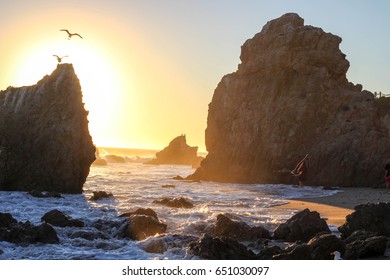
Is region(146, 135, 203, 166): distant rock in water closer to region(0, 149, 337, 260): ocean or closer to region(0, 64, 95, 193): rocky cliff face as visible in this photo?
region(0, 64, 95, 193): rocky cliff face

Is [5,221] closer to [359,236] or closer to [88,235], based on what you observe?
[88,235]

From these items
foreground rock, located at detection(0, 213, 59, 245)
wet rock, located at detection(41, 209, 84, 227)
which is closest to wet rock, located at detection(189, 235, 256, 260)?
foreground rock, located at detection(0, 213, 59, 245)

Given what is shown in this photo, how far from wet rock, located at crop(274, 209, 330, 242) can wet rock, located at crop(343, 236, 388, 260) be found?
265cm

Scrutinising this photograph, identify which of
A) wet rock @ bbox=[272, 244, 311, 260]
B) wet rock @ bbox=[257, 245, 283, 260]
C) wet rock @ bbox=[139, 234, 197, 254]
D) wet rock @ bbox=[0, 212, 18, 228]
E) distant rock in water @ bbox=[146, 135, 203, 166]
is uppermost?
distant rock in water @ bbox=[146, 135, 203, 166]

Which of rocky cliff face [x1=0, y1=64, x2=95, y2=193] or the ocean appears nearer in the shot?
the ocean

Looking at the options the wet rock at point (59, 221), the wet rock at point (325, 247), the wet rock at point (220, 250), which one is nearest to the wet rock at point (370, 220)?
the wet rock at point (325, 247)

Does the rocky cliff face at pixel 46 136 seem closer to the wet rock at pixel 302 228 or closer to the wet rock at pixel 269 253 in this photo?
the wet rock at pixel 302 228

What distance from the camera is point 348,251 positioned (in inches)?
384

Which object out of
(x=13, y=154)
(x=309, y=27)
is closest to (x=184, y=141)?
(x=309, y=27)

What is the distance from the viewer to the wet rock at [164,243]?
11359 mm

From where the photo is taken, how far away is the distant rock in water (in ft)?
331

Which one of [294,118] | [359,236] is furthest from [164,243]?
[294,118]

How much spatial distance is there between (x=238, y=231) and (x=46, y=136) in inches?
673
